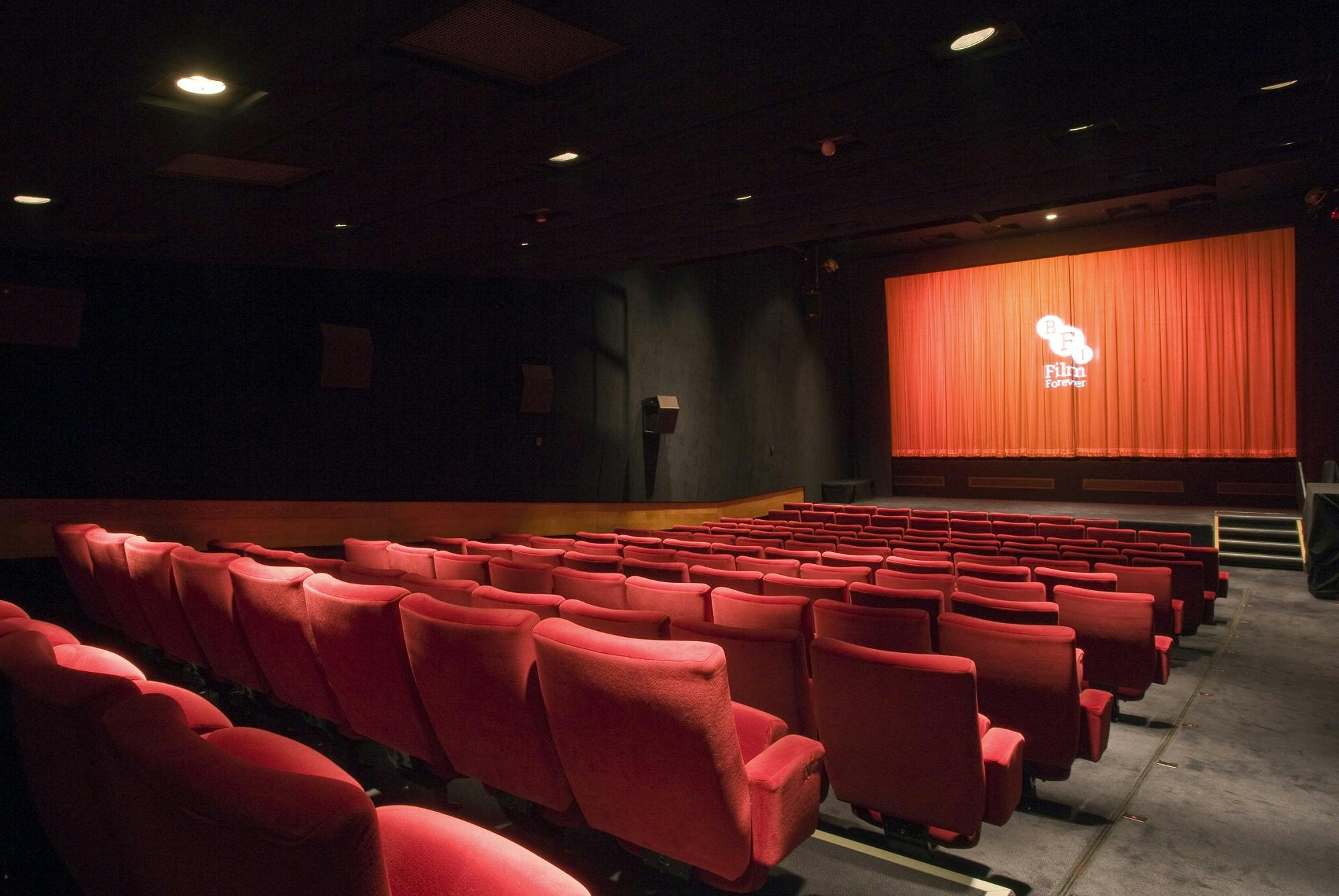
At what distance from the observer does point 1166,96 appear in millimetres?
4340

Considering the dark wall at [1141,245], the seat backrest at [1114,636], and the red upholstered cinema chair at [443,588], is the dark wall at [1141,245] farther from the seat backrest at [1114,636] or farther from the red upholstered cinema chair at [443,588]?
the red upholstered cinema chair at [443,588]

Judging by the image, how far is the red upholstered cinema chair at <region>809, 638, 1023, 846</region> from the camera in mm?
2016

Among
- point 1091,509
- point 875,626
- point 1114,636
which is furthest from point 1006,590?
point 1091,509

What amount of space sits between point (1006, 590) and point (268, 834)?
11.8 ft

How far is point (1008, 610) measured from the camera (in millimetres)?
3104

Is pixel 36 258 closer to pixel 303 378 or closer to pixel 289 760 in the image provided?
pixel 303 378

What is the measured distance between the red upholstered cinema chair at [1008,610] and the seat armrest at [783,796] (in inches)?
58.8

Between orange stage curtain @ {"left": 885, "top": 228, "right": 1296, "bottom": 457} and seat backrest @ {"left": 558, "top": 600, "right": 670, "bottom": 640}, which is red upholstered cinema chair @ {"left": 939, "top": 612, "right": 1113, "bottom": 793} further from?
orange stage curtain @ {"left": 885, "top": 228, "right": 1296, "bottom": 457}

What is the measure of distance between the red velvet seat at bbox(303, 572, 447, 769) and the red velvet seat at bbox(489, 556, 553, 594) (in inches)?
58.5

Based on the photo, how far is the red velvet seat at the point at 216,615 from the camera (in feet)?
9.43

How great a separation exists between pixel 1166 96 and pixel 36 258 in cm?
743

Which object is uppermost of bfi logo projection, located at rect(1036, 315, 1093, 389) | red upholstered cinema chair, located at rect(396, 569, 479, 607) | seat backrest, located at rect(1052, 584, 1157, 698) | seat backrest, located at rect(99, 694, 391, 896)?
bfi logo projection, located at rect(1036, 315, 1093, 389)

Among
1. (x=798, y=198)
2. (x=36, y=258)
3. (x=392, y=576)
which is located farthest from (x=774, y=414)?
(x=392, y=576)

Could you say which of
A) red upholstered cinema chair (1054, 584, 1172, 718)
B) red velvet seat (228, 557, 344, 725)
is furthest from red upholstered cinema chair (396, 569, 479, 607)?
red upholstered cinema chair (1054, 584, 1172, 718)
